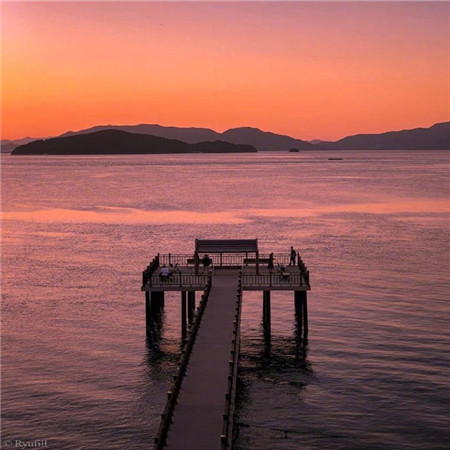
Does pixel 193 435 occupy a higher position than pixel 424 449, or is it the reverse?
pixel 193 435

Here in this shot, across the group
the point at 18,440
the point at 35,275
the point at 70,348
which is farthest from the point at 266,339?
the point at 35,275

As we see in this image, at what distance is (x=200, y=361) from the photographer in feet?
103

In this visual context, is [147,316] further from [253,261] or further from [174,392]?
[174,392]

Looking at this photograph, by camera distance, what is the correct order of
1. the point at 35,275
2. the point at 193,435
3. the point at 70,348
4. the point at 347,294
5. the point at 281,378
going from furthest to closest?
1. the point at 35,275
2. the point at 347,294
3. the point at 70,348
4. the point at 281,378
5. the point at 193,435

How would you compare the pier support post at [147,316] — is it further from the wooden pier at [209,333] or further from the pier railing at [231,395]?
the pier railing at [231,395]

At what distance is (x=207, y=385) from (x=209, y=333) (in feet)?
19.7

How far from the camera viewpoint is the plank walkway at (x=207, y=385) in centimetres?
2494

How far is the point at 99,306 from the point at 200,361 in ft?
69.3

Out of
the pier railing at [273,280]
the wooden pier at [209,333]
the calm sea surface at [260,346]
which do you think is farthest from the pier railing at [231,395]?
the pier railing at [273,280]

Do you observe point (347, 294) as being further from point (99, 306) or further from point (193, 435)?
point (193, 435)

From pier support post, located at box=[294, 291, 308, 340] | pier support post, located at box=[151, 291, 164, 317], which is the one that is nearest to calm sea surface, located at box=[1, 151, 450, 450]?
pier support post, located at box=[294, 291, 308, 340]

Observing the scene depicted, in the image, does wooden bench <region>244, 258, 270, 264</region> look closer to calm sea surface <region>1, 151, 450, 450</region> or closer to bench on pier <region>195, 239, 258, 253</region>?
bench on pier <region>195, 239, 258, 253</region>

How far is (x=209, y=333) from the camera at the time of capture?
34.9m

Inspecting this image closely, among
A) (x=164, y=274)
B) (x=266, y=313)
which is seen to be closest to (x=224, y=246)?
(x=164, y=274)
